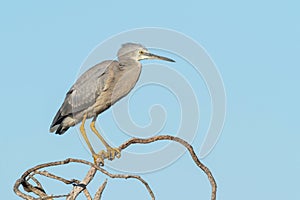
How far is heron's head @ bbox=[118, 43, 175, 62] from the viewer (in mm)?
9477

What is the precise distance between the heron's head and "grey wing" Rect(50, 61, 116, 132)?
415mm

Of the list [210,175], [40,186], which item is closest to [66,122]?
[40,186]

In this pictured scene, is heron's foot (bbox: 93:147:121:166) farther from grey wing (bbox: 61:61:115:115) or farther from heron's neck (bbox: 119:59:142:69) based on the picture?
heron's neck (bbox: 119:59:142:69)

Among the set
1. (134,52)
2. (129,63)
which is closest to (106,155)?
(129,63)

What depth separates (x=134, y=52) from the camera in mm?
9531

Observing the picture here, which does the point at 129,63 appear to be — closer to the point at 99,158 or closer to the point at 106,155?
the point at 106,155

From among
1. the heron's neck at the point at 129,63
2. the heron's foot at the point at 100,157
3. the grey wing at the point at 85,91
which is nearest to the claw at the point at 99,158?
the heron's foot at the point at 100,157

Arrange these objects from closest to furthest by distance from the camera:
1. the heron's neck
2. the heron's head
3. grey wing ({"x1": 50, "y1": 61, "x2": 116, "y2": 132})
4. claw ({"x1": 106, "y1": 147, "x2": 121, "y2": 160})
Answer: claw ({"x1": 106, "y1": 147, "x2": 121, "y2": 160}) → grey wing ({"x1": 50, "y1": 61, "x2": 116, "y2": 132}) → the heron's neck → the heron's head

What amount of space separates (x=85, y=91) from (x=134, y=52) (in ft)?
3.41

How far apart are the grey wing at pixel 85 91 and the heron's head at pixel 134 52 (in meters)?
0.42

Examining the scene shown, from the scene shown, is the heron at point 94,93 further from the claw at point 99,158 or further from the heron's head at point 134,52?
the claw at point 99,158

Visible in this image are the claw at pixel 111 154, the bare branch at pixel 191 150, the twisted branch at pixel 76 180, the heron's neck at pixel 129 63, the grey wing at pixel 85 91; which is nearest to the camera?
the bare branch at pixel 191 150

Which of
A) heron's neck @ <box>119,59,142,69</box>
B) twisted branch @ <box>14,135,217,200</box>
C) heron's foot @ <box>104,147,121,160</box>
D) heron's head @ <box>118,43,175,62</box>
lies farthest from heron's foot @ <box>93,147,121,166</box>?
twisted branch @ <box>14,135,217,200</box>

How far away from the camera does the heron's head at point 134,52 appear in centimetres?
948
